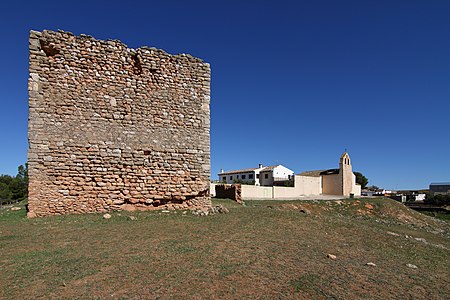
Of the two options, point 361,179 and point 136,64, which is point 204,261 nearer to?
point 136,64

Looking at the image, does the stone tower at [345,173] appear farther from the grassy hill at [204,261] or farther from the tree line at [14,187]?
the tree line at [14,187]

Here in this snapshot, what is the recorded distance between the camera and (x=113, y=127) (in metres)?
10.2

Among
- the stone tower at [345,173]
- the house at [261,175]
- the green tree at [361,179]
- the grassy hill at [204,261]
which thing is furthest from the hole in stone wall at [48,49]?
the green tree at [361,179]

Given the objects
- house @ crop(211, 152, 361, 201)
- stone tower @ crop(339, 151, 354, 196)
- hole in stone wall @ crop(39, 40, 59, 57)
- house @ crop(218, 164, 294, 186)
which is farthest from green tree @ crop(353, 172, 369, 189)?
hole in stone wall @ crop(39, 40, 59, 57)

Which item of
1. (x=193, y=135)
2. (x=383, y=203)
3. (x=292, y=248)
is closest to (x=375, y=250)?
(x=292, y=248)

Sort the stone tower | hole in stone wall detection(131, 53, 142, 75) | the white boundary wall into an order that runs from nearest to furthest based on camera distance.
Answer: hole in stone wall detection(131, 53, 142, 75) → the white boundary wall → the stone tower

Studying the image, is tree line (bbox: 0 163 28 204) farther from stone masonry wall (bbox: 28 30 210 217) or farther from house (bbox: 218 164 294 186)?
house (bbox: 218 164 294 186)

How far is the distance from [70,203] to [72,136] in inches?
89.3

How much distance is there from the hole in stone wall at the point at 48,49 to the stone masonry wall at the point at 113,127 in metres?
0.03

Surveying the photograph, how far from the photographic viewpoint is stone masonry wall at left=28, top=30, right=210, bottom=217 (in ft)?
31.0

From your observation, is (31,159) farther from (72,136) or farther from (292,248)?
(292,248)

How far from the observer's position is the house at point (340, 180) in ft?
141

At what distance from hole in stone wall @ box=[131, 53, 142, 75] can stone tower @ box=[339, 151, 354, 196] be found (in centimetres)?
3844

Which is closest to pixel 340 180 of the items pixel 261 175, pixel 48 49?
pixel 261 175
